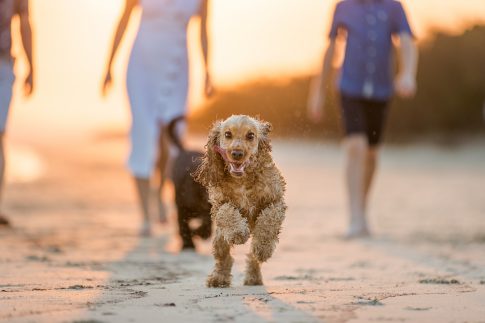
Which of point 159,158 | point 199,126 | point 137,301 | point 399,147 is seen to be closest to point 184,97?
point 159,158

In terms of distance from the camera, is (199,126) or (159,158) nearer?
(159,158)

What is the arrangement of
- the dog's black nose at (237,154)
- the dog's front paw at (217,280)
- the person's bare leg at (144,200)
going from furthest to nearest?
the person's bare leg at (144,200) < the dog's front paw at (217,280) < the dog's black nose at (237,154)

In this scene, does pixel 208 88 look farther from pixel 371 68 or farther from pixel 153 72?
pixel 371 68

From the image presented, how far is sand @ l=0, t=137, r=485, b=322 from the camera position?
13.5 ft

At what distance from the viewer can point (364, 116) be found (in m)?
8.36

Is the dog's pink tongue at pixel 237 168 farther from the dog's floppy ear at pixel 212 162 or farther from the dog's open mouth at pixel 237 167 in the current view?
the dog's floppy ear at pixel 212 162

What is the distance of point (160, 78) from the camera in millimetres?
8016

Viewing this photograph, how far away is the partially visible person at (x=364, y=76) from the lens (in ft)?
27.2

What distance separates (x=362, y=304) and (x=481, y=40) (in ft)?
70.8

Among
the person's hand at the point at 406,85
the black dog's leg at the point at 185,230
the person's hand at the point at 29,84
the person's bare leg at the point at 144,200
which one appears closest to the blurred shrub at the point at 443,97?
the person's hand at the point at 406,85

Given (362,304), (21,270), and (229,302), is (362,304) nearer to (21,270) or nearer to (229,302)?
(229,302)

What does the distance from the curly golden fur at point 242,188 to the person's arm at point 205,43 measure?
2.75 meters

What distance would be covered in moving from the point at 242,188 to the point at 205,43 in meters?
3.26

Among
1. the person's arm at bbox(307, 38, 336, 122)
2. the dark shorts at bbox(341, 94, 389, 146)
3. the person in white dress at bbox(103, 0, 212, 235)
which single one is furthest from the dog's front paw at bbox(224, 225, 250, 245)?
the person's arm at bbox(307, 38, 336, 122)
